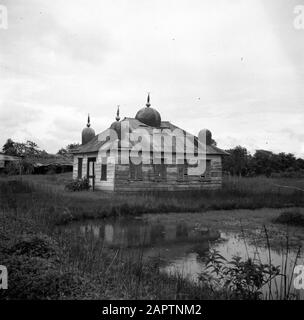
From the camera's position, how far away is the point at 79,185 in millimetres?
22922

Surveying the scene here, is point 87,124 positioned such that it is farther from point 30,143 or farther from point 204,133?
point 30,143

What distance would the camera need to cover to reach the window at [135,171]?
21.9 metres

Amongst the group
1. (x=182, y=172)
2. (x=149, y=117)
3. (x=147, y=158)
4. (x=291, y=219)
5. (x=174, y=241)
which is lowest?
(x=174, y=241)

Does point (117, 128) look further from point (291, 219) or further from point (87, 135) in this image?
point (291, 219)

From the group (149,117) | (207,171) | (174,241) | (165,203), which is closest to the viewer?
(174,241)

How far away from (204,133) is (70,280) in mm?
23137

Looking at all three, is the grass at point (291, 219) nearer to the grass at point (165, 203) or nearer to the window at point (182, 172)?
the grass at point (165, 203)

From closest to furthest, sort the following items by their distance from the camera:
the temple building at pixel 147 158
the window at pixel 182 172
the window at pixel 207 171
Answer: the temple building at pixel 147 158
the window at pixel 182 172
the window at pixel 207 171

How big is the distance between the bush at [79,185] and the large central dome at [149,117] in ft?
21.6

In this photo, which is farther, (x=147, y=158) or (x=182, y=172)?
(x=182, y=172)

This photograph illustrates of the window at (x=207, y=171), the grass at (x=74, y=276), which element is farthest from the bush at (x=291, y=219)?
the window at (x=207, y=171)

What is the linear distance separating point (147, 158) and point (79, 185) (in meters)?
4.91

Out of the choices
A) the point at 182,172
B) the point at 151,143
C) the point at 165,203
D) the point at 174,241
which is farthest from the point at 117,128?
the point at 174,241
